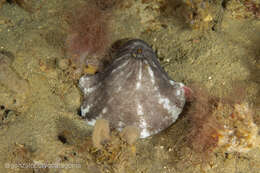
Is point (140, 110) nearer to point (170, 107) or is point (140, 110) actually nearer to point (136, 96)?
point (136, 96)

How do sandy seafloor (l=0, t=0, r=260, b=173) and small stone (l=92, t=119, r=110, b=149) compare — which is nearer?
small stone (l=92, t=119, r=110, b=149)

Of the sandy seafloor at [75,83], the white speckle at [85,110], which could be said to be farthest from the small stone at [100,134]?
the white speckle at [85,110]

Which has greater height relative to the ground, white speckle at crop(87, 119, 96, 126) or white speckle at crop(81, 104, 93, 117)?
white speckle at crop(81, 104, 93, 117)

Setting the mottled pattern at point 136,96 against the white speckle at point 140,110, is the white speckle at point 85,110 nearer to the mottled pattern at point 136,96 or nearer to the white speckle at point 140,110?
the mottled pattern at point 136,96

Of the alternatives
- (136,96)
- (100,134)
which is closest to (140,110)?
(136,96)

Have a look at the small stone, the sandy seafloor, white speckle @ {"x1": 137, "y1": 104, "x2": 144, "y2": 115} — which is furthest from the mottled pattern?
the small stone

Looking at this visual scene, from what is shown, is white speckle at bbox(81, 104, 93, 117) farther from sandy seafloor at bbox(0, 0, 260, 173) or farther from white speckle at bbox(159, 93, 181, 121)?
white speckle at bbox(159, 93, 181, 121)
